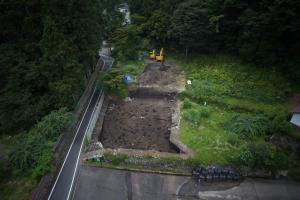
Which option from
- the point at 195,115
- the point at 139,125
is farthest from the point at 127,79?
the point at 195,115

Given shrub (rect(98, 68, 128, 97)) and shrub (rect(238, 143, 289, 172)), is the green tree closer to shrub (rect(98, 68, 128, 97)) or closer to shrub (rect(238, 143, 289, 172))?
shrub (rect(98, 68, 128, 97))

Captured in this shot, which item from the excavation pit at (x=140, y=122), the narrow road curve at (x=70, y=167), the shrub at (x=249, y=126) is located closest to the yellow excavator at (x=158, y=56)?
the excavation pit at (x=140, y=122)

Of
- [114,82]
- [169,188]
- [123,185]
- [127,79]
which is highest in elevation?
[114,82]

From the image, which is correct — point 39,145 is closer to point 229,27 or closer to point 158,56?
point 158,56

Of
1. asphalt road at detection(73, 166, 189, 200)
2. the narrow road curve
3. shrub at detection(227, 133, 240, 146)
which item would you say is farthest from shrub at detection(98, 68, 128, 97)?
shrub at detection(227, 133, 240, 146)

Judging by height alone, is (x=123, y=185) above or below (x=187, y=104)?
below
